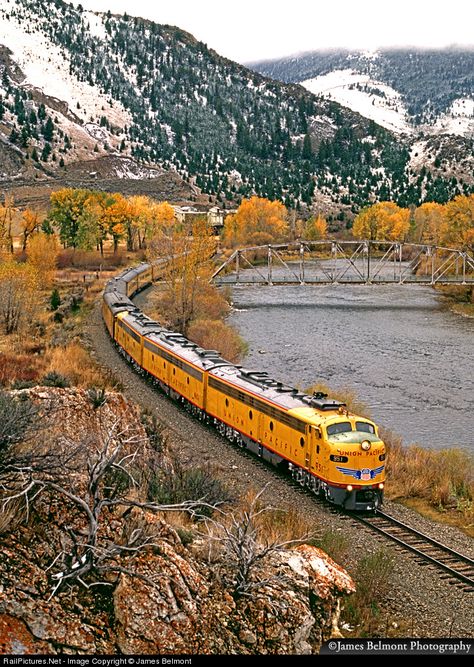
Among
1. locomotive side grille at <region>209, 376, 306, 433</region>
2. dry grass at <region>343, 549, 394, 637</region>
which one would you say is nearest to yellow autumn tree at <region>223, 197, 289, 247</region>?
locomotive side grille at <region>209, 376, 306, 433</region>

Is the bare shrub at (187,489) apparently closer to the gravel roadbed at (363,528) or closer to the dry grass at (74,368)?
the gravel roadbed at (363,528)

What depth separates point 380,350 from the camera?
211 feet

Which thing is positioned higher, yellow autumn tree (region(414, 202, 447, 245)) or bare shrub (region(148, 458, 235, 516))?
yellow autumn tree (region(414, 202, 447, 245))

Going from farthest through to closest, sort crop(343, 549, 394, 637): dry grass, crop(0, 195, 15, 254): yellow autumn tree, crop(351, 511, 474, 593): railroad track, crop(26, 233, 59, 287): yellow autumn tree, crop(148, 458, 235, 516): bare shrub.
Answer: crop(0, 195, 15, 254): yellow autumn tree → crop(26, 233, 59, 287): yellow autumn tree → crop(351, 511, 474, 593): railroad track → crop(148, 458, 235, 516): bare shrub → crop(343, 549, 394, 637): dry grass

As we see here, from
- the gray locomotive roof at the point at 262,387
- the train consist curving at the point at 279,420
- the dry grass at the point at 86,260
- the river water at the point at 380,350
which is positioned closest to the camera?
the train consist curving at the point at 279,420

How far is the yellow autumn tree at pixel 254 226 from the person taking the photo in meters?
150

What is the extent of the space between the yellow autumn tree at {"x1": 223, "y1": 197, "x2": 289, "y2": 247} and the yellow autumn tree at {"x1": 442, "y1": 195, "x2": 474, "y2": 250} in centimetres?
4226

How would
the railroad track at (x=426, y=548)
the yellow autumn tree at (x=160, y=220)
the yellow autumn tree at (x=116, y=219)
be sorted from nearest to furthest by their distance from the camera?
1. the railroad track at (x=426, y=548)
2. the yellow autumn tree at (x=116, y=219)
3. the yellow autumn tree at (x=160, y=220)

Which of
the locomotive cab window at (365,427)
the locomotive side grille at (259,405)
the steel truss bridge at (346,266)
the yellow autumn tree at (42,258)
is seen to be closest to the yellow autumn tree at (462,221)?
the steel truss bridge at (346,266)

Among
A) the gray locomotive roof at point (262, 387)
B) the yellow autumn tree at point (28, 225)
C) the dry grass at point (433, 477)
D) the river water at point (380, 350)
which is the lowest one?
the river water at point (380, 350)

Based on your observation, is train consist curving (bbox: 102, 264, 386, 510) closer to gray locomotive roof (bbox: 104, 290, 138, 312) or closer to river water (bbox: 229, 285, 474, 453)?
river water (bbox: 229, 285, 474, 453)

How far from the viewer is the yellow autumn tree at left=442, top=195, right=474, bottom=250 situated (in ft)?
367

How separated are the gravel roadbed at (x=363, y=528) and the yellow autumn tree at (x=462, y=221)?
267ft

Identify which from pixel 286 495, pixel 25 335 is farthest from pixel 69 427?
pixel 25 335
